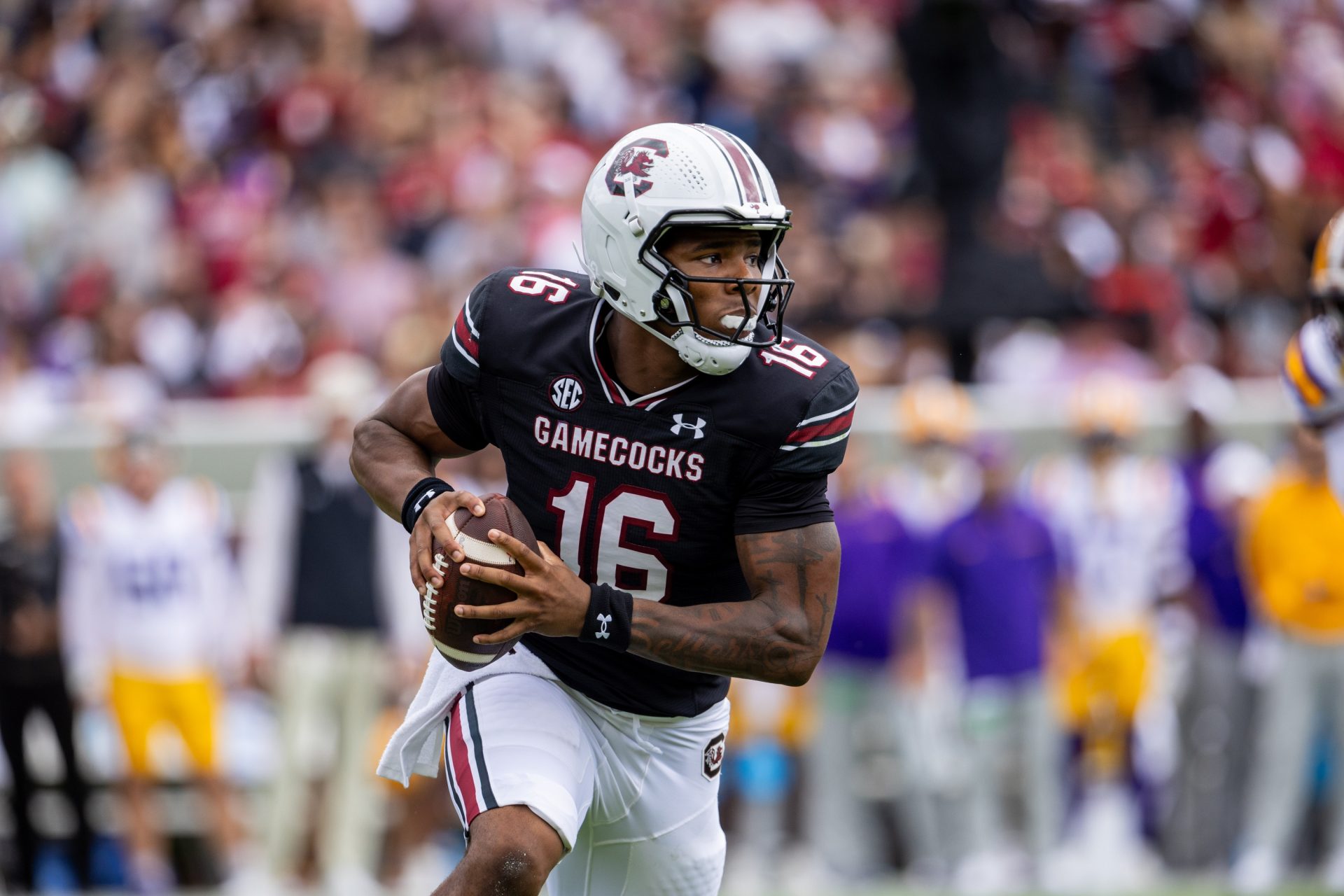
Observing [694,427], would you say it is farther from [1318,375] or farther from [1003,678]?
[1003,678]

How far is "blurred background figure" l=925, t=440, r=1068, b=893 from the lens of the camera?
8.36 meters

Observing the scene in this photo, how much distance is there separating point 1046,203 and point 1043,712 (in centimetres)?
381

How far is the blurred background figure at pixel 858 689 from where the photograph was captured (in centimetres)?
851

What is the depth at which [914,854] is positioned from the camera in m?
8.69

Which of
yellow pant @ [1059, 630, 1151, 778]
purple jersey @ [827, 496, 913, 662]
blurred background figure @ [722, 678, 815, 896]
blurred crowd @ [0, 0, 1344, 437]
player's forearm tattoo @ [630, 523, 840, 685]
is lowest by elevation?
blurred background figure @ [722, 678, 815, 896]

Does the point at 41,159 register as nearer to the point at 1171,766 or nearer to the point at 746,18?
the point at 746,18

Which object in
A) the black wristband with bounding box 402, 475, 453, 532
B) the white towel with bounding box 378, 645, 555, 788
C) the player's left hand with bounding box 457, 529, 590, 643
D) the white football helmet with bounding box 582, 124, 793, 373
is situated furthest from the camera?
the white towel with bounding box 378, 645, 555, 788

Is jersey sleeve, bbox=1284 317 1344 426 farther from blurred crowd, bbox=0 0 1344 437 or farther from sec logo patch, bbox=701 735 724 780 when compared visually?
blurred crowd, bbox=0 0 1344 437

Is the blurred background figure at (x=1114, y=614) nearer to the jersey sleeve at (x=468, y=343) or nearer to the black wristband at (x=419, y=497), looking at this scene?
the jersey sleeve at (x=468, y=343)

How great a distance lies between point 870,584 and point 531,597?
5006mm

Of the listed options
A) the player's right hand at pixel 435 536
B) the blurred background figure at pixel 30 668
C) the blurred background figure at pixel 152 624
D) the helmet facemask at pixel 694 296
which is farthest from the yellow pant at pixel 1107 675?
the player's right hand at pixel 435 536

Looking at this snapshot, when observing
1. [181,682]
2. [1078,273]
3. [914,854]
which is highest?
[1078,273]

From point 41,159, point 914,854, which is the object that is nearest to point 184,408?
point 41,159

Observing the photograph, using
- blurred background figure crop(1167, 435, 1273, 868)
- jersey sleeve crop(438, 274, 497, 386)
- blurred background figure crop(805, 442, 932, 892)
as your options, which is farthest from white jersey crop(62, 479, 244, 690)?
jersey sleeve crop(438, 274, 497, 386)
